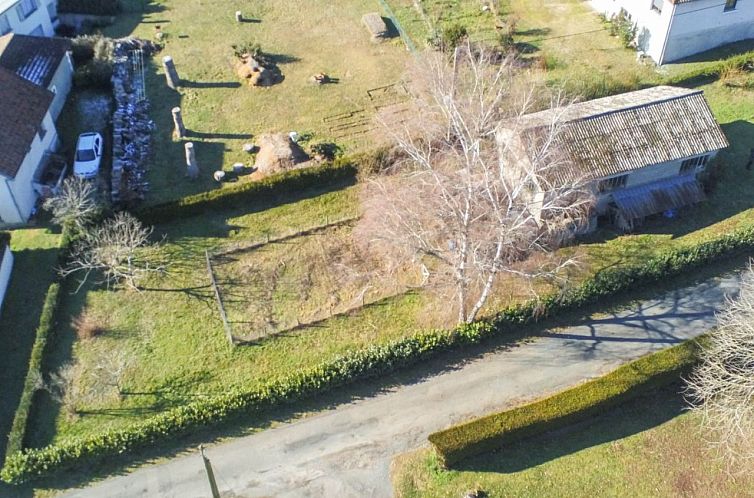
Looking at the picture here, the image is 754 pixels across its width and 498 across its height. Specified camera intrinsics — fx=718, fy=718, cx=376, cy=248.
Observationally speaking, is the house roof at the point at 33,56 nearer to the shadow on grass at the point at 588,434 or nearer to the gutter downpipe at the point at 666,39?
the shadow on grass at the point at 588,434

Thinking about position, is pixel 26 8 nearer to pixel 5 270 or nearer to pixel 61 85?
pixel 61 85

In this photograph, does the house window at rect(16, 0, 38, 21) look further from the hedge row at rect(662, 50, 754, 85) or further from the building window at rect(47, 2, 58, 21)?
the hedge row at rect(662, 50, 754, 85)

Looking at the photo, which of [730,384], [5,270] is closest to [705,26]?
[730,384]

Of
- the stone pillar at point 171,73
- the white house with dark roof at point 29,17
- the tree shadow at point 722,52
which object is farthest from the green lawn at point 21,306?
the tree shadow at point 722,52

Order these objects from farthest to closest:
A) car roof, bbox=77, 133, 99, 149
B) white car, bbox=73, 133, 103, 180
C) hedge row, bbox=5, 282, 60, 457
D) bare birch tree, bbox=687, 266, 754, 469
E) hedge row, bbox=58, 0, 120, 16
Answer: hedge row, bbox=58, 0, 120, 16 < car roof, bbox=77, 133, 99, 149 < white car, bbox=73, 133, 103, 180 < hedge row, bbox=5, 282, 60, 457 < bare birch tree, bbox=687, 266, 754, 469

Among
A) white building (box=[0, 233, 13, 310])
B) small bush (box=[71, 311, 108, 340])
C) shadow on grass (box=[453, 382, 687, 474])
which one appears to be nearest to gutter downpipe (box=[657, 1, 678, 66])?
shadow on grass (box=[453, 382, 687, 474])
